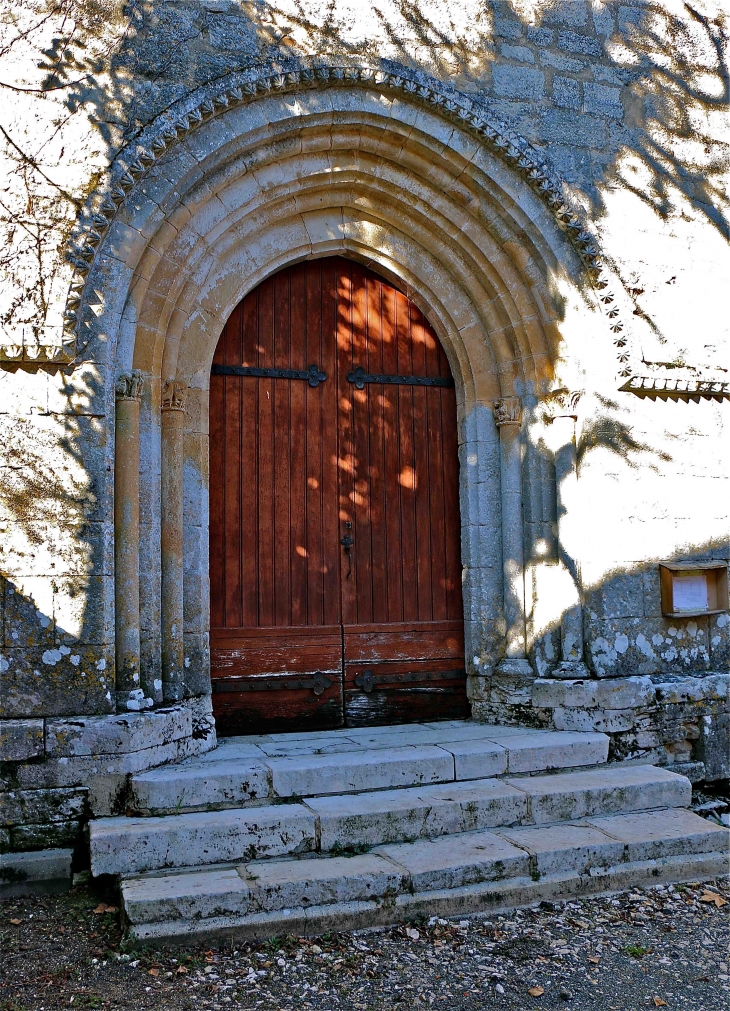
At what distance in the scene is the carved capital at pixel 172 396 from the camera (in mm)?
4031

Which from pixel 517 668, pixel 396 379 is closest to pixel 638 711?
pixel 517 668

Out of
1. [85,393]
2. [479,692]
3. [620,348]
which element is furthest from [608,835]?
[85,393]

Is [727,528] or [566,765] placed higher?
[727,528]

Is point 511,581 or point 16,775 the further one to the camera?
point 511,581

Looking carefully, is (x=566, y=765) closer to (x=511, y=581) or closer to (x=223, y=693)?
(x=511, y=581)

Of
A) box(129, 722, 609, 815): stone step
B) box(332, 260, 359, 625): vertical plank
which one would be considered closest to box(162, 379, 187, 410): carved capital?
box(332, 260, 359, 625): vertical plank

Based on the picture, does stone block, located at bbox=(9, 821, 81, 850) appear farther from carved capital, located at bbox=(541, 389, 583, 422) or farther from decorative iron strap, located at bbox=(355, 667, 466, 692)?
carved capital, located at bbox=(541, 389, 583, 422)

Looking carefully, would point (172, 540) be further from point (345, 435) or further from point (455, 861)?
point (455, 861)

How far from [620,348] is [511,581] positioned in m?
1.39

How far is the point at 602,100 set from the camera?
15.4 ft

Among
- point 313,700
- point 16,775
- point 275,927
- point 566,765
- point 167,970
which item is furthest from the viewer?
point 313,700

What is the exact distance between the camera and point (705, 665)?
4.61 metres

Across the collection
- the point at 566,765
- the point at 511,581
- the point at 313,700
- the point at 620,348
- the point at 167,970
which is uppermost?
the point at 620,348

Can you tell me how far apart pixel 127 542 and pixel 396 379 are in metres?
1.84
